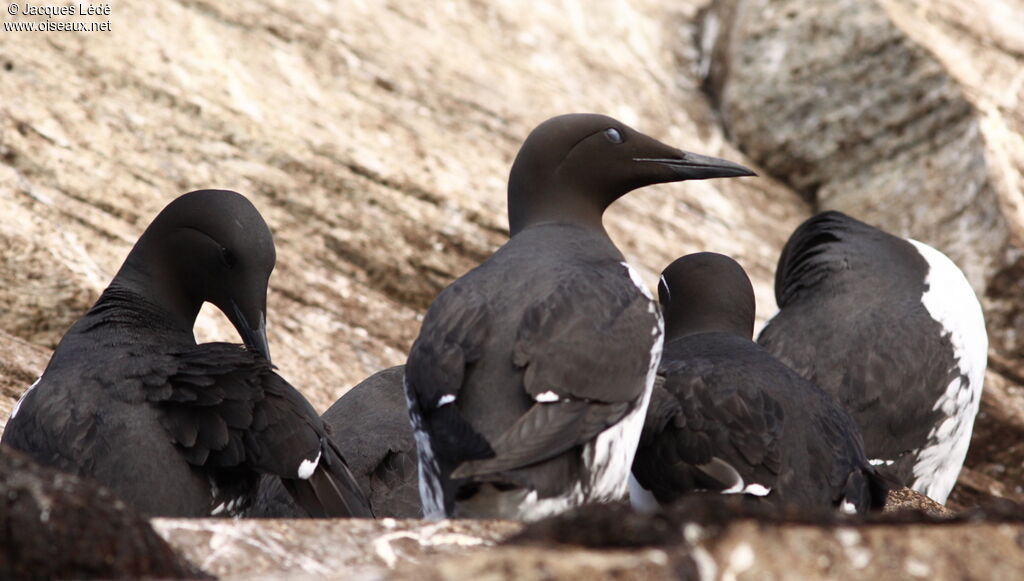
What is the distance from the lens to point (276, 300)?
29.3 feet

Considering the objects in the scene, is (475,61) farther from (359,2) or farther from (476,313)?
(476,313)

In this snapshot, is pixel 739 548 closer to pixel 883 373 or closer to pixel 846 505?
pixel 846 505

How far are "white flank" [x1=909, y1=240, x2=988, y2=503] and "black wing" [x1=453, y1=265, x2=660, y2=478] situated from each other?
9.81 ft

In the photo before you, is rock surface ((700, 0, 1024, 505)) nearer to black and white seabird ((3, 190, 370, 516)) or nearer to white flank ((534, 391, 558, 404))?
white flank ((534, 391, 558, 404))

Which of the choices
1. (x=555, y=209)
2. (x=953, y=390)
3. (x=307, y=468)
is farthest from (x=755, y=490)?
(x=953, y=390)

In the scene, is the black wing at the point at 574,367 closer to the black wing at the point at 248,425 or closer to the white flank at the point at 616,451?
the white flank at the point at 616,451

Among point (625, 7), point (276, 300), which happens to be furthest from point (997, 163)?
point (276, 300)

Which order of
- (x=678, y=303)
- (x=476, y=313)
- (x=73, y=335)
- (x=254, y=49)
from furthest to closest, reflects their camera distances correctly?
(x=254, y=49) → (x=678, y=303) → (x=73, y=335) → (x=476, y=313)

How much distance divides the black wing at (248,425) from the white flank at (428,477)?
32 cm

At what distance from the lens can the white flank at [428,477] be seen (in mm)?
4945

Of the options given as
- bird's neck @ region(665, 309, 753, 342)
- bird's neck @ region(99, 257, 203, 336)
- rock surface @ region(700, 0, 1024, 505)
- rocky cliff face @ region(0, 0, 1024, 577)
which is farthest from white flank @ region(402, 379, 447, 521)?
rock surface @ region(700, 0, 1024, 505)

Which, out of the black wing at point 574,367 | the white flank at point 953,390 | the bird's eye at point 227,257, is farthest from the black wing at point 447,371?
the white flank at point 953,390

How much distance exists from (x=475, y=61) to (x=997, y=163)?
13.1ft

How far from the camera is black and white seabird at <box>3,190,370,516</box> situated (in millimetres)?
5004
